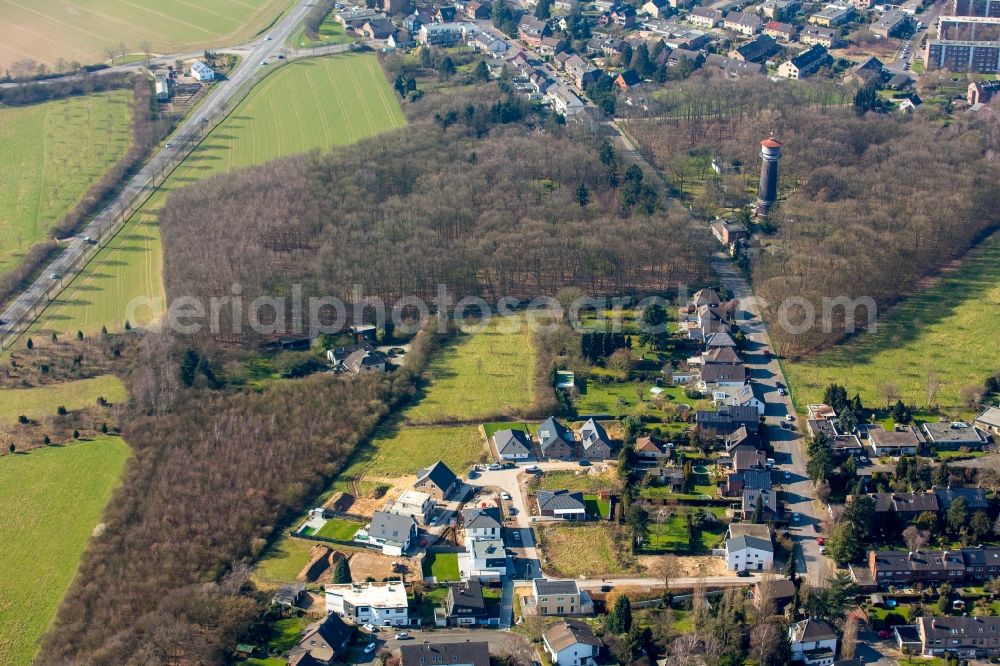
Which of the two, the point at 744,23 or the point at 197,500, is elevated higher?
the point at 744,23

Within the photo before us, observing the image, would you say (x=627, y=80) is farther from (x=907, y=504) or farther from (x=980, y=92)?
(x=907, y=504)

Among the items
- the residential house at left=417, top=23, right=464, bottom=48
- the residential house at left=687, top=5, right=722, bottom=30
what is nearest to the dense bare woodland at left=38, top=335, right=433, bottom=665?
the residential house at left=417, top=23, right=464, bottom=48

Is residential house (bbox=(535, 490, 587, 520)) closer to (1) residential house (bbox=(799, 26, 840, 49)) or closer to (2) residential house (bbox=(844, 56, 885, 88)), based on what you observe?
(2) residential house (bbox=(844, 56, 885, 88))

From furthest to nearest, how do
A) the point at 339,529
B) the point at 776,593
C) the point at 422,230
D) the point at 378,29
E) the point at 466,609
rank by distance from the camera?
→ the point at 378,29
the point at 422,230
the point at 339,529
the point at 776,593
the point at 466,609

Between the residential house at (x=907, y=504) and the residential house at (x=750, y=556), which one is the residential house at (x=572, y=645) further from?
the residential house at (x=907, y=504)

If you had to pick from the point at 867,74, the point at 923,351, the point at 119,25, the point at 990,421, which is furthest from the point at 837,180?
the point at 119,25
